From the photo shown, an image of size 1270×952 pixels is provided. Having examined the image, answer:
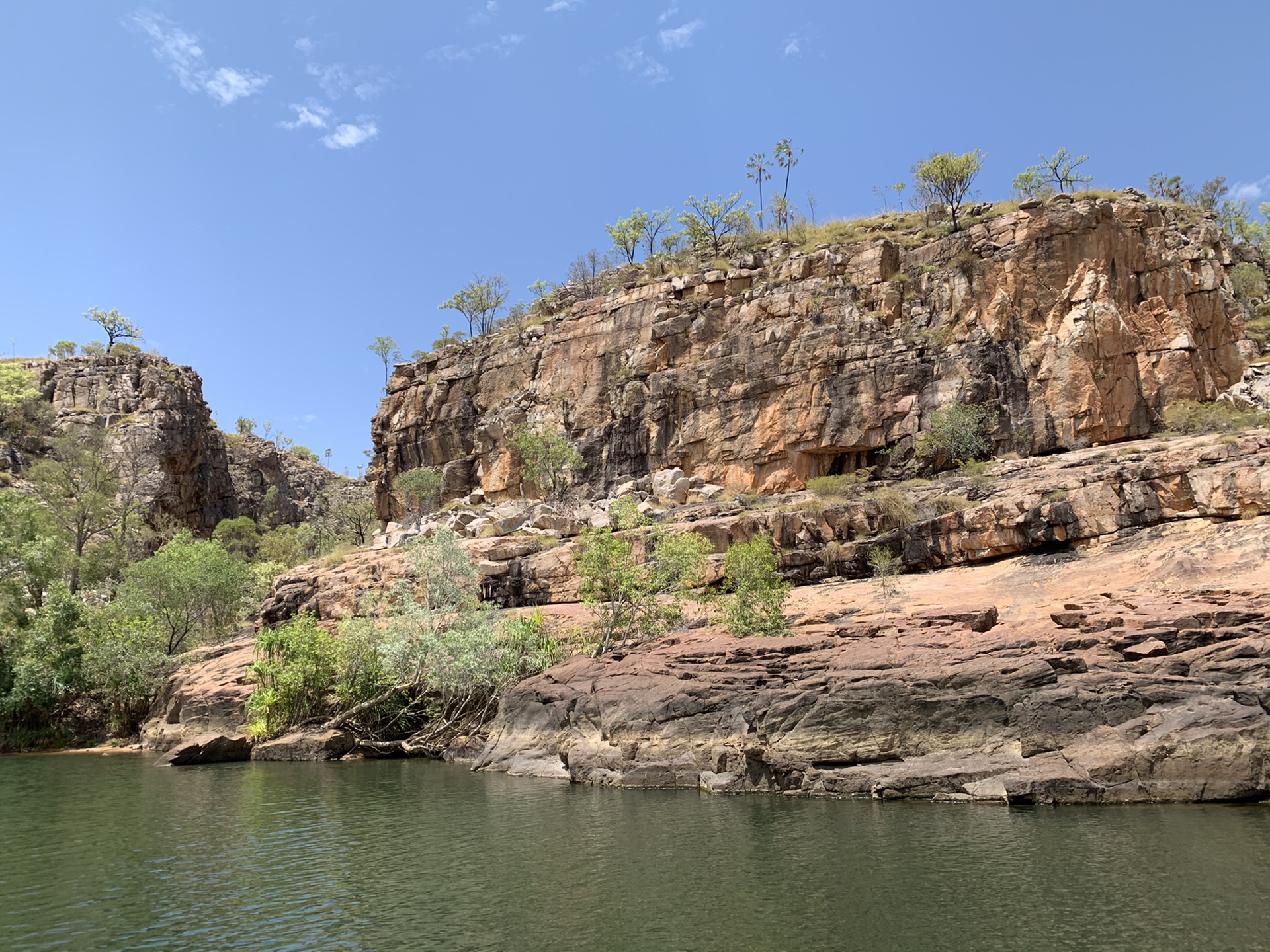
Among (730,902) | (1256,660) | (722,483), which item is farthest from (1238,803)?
(722,483)

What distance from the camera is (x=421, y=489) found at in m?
74.4

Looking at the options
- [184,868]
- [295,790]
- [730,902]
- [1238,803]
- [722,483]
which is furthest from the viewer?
[722,483]

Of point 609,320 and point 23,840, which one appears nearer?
point 23,840

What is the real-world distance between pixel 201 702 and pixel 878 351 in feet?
162

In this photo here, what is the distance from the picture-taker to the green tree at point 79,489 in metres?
70.6

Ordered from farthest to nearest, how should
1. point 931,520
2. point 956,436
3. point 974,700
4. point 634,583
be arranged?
point 956,436
point 931,520
point 634,583
point 974,700

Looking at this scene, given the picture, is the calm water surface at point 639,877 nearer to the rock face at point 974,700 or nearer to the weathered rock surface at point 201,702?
the rock face at point 974,700

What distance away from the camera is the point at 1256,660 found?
22062 millimetres

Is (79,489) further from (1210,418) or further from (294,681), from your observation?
(1210,418)

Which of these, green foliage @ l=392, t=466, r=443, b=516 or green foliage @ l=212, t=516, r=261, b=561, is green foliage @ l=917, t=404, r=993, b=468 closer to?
green foliage @ l=392, t=466, r=443, b=516

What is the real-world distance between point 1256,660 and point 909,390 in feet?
119

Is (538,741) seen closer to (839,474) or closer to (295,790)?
(295,790)

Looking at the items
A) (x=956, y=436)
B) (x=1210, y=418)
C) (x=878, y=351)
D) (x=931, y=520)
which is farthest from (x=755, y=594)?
(x=1210, y=418)

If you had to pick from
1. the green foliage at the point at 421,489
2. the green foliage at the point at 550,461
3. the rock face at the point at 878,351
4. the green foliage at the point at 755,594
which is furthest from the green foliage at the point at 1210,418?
the green foliage at the point at 421,489
